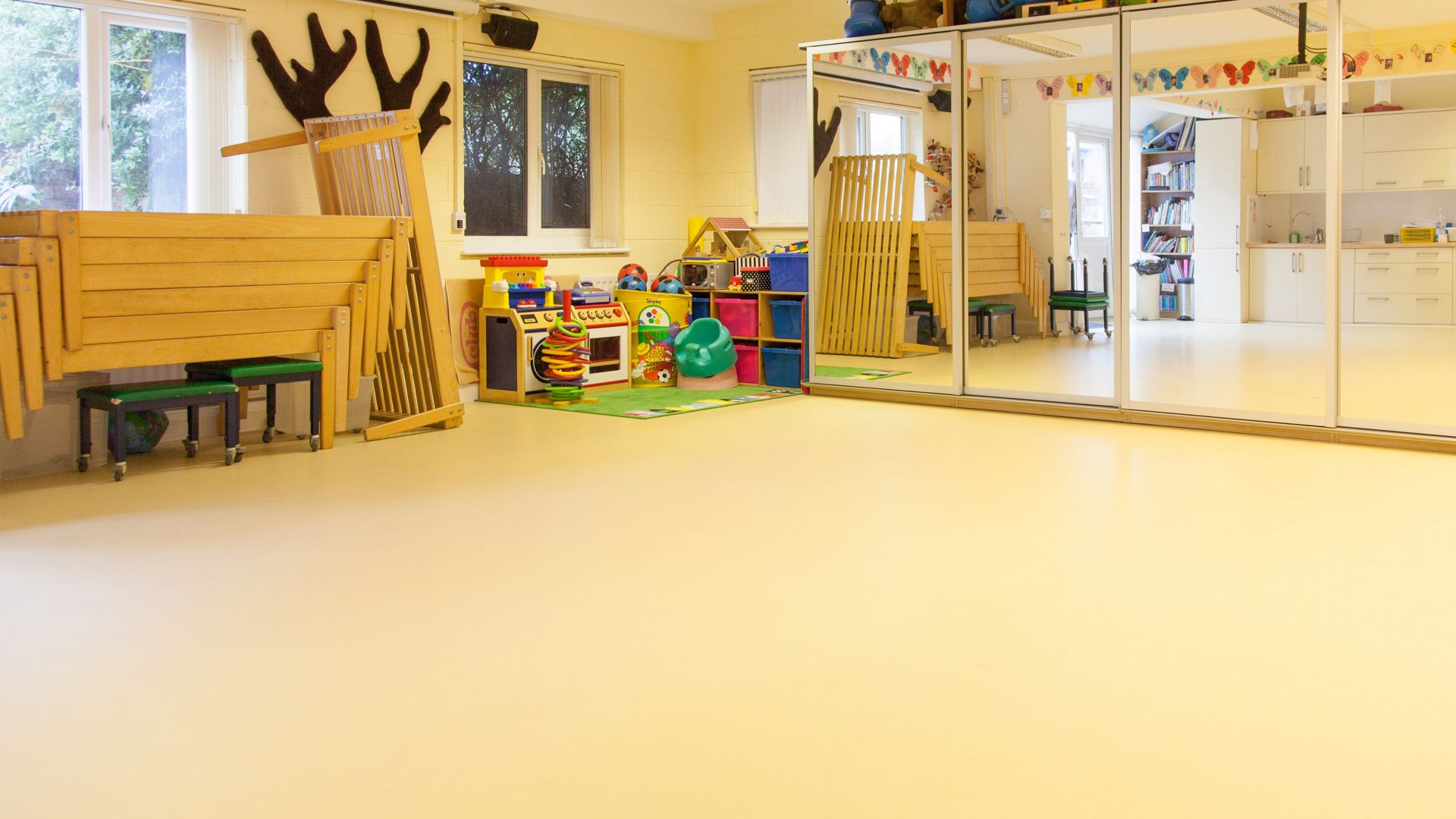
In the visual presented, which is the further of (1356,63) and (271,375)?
(1356,63)

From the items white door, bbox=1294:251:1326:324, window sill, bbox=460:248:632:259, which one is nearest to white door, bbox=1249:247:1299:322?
white door, bbox=1294:251:1326:324

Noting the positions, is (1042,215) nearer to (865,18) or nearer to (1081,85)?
(1081,85)

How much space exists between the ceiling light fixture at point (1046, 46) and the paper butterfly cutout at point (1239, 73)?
35.8 inches

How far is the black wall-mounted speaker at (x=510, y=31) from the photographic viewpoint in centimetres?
873

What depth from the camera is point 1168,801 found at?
90.7 inches

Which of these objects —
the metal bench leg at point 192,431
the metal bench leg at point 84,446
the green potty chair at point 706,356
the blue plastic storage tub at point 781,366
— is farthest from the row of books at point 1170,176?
the metal bench leg at point 84,446

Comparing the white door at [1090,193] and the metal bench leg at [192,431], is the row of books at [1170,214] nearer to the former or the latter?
the white door at [1090,193]

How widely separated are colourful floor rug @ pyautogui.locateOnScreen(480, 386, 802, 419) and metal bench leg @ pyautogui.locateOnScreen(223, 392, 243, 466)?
2404 mm

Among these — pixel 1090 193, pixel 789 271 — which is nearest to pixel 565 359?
pixel 789 271

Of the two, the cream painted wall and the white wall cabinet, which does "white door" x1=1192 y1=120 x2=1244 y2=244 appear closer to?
the white wall cabinet

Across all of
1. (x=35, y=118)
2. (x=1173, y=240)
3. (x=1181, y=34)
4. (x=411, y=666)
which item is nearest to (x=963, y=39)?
(x=1181, y=34)

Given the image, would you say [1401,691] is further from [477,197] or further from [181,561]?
[477,197]

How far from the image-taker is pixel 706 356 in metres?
8.80

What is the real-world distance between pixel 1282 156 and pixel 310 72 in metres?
5.99
